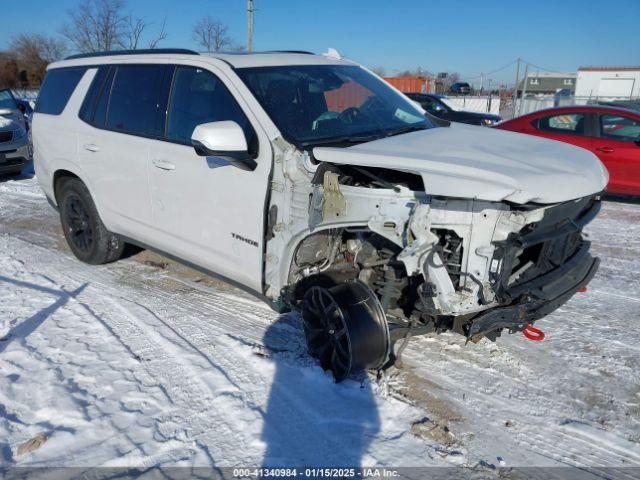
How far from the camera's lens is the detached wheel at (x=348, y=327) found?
3.05 meters

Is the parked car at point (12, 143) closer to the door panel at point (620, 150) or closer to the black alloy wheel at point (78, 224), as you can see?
the black alloy wheel at point (78, 224)

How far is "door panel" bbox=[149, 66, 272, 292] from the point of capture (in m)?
3.43

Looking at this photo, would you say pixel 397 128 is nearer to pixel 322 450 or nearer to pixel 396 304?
pixel 396 304

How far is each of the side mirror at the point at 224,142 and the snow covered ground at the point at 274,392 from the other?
1346mm

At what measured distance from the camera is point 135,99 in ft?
14.3

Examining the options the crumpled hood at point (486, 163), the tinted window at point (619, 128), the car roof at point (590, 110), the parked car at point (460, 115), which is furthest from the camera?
the parked car at point (460, 115)

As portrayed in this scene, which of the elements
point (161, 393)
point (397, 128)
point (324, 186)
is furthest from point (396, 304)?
point (161, 393)

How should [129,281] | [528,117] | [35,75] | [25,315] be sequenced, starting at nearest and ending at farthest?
[25,315]
[129,281]
[528,117]
[35,75]

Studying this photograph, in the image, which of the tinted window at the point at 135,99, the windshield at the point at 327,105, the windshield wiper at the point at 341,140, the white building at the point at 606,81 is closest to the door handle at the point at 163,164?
the tinted window at the point at 135,99

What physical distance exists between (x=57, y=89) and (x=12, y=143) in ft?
18.2

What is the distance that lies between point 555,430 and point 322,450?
52.7 inches

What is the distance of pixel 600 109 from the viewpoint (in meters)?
8.34

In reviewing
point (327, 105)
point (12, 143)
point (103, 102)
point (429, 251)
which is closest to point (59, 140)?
point (103, 102)

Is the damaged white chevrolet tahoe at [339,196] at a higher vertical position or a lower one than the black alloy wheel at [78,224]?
higher
